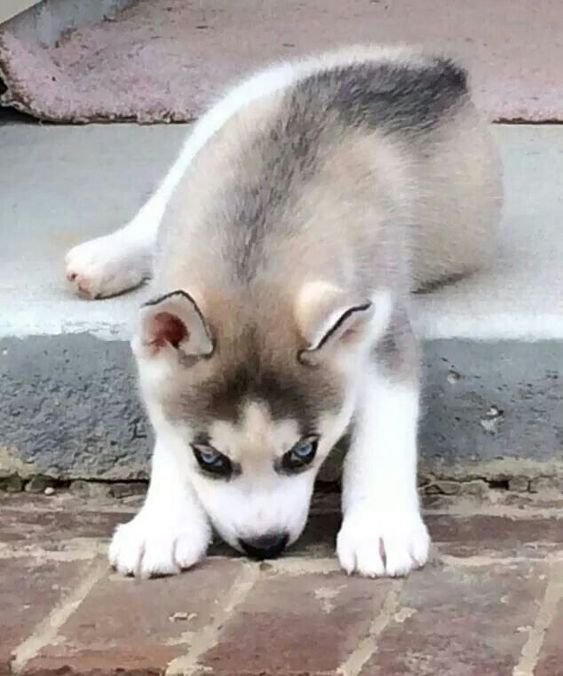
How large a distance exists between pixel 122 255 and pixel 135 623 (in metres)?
1.06

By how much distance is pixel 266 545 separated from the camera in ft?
8.63

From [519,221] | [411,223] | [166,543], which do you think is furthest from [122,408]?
[519,221]

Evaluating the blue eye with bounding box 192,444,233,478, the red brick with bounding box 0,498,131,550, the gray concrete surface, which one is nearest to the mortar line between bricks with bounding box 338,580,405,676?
the blue eye with bounding box 192,444,233,478

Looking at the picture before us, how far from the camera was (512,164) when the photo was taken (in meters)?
4.13

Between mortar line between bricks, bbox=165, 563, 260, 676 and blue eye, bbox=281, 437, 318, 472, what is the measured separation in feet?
0.67

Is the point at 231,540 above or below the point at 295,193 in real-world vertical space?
below

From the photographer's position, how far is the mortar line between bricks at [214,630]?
2.36 m

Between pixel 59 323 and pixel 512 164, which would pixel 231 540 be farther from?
pixel 512 164

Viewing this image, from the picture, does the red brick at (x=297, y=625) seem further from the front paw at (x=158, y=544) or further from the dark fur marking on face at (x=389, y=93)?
the dark fur marking on face at (x=389, y=93)

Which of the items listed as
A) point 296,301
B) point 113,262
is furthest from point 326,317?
point 113,262

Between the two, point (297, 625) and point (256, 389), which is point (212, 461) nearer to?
point (256, 389)

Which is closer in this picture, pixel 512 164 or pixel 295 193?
pixel 295 193

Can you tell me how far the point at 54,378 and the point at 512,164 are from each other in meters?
1.51

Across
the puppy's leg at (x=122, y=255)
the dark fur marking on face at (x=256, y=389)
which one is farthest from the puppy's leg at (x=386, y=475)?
the puppy's leg at (x=122, y=255)
